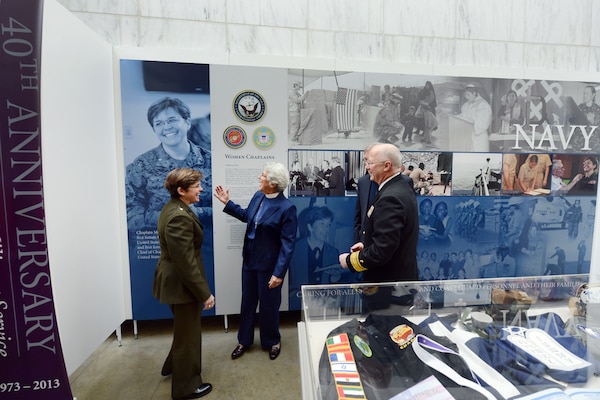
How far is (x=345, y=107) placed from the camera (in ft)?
9.99

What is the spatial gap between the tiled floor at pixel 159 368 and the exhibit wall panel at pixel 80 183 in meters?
0.29

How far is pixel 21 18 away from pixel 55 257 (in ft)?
4.73

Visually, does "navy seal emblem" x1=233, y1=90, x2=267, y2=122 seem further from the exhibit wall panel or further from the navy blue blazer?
the exhibit wall panel

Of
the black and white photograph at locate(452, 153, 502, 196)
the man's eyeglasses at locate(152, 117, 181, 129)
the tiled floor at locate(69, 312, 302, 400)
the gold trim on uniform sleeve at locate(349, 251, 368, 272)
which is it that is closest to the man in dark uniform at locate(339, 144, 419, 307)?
the gold trim on uniform sleeve at locate(349, 251, 368, 272)

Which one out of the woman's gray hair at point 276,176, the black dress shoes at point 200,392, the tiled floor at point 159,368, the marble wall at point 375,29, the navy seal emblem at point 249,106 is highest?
the marble wall at point 375,29

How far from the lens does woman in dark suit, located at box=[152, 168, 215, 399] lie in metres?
1.93

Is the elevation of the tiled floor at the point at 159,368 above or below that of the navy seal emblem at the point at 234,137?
below

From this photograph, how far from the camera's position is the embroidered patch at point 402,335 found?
122 cm

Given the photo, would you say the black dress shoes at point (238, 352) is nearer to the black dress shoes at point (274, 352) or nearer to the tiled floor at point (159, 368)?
the tiled floor at point (159, 368)

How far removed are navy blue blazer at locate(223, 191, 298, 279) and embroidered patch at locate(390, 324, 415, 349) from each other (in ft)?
4.44

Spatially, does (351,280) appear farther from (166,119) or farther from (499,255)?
(166,119)

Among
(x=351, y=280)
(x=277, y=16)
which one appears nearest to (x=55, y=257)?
(x=351, y=280)

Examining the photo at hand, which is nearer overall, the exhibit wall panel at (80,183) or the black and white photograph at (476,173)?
the exhibit wall panel at (80,183)

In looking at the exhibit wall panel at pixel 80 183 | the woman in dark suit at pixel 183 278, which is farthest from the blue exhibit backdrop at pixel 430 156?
the woman in dark suit at pixel 183 278
